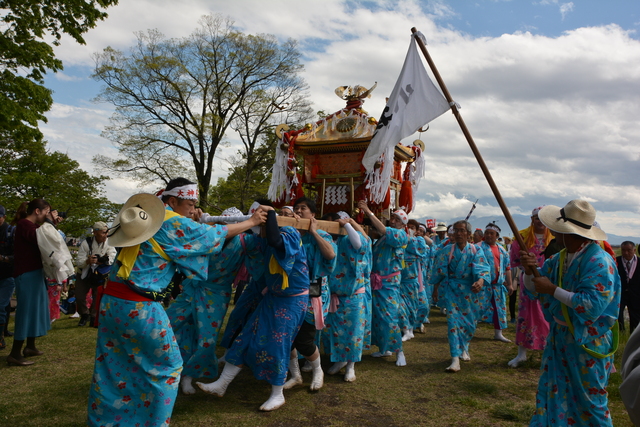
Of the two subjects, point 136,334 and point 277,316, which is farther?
point 277,316

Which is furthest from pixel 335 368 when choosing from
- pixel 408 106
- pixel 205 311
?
pixel 408 106

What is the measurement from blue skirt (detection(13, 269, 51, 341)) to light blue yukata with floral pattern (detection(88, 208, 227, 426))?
9.87 ft

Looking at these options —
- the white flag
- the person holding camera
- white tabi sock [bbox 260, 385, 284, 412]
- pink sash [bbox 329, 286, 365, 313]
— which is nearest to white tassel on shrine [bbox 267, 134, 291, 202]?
the person holding camera

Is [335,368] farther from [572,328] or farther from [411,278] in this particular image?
[572,328]

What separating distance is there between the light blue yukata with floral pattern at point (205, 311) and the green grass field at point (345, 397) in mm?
362

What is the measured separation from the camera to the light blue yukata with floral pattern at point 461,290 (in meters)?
5.81

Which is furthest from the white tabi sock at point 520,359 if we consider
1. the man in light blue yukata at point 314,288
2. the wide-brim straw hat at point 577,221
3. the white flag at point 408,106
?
the white flag at point 408,106

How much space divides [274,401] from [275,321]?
0.74 metres

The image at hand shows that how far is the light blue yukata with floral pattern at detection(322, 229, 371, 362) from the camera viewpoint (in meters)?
5.25

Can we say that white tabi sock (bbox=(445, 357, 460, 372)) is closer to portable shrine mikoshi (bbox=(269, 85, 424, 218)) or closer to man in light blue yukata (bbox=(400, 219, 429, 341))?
man in light blue yukata (bbox=(400, 219, 429, 341))

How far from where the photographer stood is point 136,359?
2.89m

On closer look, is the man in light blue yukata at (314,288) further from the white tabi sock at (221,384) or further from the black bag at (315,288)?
the white tabi sock at (221,384)

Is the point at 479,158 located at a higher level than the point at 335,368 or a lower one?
higher

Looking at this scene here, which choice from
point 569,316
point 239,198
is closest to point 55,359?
point 569,316
